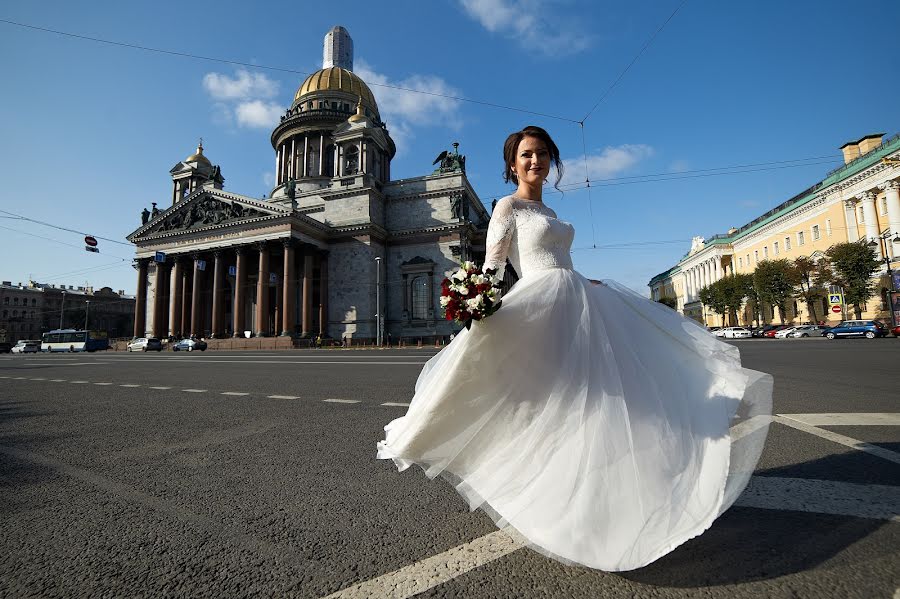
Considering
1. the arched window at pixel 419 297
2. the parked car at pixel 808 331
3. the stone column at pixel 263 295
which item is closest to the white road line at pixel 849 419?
the arched window at pixel 419 297

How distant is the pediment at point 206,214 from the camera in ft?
120

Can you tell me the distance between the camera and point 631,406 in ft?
6.26

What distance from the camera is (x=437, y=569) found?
168cm

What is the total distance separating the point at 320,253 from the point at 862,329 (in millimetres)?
40430

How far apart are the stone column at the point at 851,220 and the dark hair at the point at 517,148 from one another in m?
49.6

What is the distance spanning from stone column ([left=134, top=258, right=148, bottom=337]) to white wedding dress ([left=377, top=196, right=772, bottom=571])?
160 feet

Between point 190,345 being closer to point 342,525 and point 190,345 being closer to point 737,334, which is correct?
point 342,525

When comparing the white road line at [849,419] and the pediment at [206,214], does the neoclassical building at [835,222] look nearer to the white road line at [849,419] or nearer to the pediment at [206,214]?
the white road line at [849,419]

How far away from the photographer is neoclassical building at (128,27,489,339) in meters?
36.2

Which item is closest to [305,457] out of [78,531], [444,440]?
[78,531]

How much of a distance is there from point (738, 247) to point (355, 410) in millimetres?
69998

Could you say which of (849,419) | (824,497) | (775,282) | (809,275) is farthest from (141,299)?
(809,275)

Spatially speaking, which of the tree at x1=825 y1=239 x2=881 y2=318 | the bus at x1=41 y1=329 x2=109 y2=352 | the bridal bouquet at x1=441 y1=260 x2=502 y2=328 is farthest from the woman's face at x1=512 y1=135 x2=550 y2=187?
the bus at x1=41 y1=329 x2=109 y2=352

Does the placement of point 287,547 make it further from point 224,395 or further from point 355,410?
point 224,395
